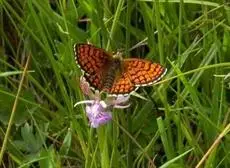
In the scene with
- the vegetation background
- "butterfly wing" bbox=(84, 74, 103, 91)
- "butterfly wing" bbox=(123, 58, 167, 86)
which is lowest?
the vegetation background

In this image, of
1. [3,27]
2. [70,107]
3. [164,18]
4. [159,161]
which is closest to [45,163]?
[70,107]

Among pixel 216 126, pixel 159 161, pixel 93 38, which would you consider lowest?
pixel 159 161

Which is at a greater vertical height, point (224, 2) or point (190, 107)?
point (224, 2)

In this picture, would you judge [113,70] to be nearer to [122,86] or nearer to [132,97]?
[122,86]

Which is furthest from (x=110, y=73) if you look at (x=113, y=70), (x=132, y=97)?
(x=132, y=97)

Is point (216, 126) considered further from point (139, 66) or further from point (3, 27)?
point (3, 27)

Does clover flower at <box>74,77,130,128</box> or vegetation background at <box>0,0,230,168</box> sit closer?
clover flower at <box>74,77,130,128</box>

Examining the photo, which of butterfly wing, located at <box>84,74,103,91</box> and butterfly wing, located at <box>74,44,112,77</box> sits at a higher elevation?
butterfly wing, located at <box>74,44,112,77</box>
